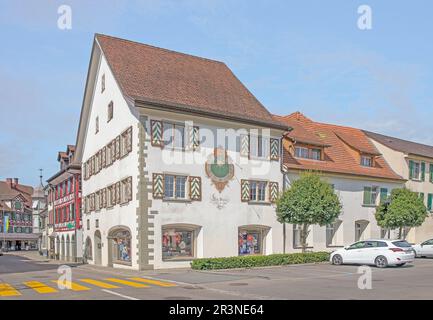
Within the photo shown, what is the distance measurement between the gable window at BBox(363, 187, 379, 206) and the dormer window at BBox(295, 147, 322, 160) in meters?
4.68

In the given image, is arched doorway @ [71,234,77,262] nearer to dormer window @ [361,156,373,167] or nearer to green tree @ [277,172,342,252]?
green tree @ [277,172,342,252]

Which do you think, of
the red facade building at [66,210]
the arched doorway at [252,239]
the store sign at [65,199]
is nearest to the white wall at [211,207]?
the arched doorway at [252,239]

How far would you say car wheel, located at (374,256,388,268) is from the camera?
2632cm

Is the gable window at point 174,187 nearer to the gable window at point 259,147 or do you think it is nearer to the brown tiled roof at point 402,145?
the gable window at point 259,147

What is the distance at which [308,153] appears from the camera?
3797cm

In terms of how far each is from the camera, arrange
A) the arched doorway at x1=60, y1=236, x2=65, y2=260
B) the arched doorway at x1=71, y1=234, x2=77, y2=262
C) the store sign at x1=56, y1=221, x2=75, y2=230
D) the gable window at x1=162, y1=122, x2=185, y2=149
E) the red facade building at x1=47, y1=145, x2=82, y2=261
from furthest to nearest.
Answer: the arched doorway at x1=60, y1=236, x2=65, y2=260 → the store sign at x1=56, y1=221, x2=75, y2=230 → the red facade building at x1=47, y1=145, x2=82, y2=261 → the arched doorway at x1=71, y1=234, x2=77, y2=262 → the gable window at x1=162, y1=122, x2=185, y2=149

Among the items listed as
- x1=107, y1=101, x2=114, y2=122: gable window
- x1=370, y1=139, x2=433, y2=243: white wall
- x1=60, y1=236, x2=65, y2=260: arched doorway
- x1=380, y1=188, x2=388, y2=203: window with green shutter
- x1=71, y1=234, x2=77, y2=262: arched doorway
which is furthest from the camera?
x1=60, y1=236, x2=65, y2=260: arched doorway

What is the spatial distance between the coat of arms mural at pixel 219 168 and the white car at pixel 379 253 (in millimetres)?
7810

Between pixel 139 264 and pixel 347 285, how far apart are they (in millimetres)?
12769

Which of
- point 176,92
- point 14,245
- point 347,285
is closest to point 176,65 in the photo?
point 176,92

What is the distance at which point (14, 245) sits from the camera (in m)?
115

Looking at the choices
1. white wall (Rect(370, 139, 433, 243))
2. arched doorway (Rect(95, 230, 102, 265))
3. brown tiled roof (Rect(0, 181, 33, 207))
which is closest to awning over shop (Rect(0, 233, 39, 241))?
brown tiled roof (Rect(0, 181, 33, 207))

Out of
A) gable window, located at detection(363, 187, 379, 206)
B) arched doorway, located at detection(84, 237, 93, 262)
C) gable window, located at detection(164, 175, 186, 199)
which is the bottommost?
arched doorway, located at detection(84, 237, 93, 262)
